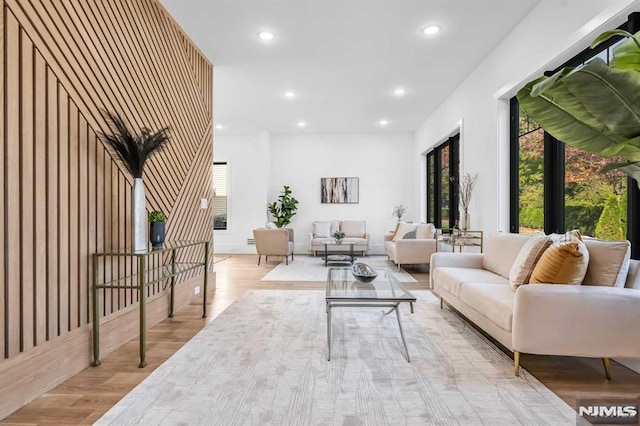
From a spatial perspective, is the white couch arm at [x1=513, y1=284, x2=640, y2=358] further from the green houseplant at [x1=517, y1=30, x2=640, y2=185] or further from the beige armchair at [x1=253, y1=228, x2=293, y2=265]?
the beige armchair at [x1=253, y1=228, x2=293, y2=265]

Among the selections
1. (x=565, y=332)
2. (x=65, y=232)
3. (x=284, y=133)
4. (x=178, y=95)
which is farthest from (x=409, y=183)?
(x=65, y=232)

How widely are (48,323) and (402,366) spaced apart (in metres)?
2.21

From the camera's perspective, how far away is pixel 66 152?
7.32 feet

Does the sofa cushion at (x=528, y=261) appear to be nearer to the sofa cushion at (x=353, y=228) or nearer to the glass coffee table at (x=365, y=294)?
the glass coffee table at (x=365, y=294)

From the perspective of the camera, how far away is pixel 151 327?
317 cm

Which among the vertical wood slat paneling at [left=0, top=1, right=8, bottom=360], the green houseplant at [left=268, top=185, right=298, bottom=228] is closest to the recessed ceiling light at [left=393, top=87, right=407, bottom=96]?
the green houseplant at [left=268, top=185, right=298, bottom=228]

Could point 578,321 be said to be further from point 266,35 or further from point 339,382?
point 266,35

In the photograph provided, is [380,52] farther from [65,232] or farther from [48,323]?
[48,323]

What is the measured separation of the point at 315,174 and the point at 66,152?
7090mm

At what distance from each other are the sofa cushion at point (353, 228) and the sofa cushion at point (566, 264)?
6130mm

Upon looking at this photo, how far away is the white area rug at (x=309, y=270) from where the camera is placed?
219 inches

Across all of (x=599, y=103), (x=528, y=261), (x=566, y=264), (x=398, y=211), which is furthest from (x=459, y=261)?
(x=398, y=211)

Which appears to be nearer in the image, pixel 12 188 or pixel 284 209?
pixel 12 188

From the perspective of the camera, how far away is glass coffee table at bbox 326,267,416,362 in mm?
2533
